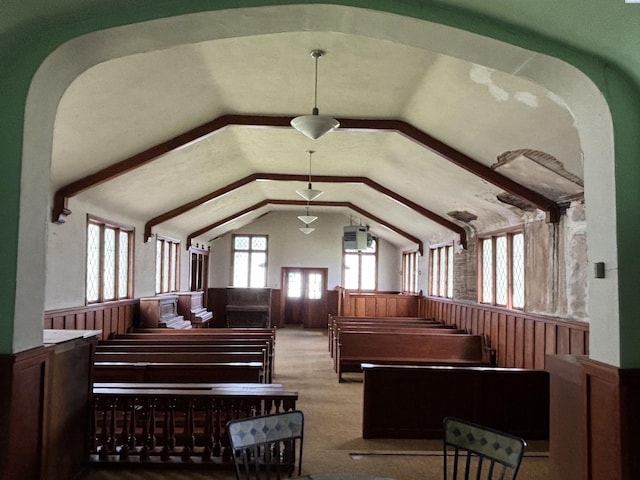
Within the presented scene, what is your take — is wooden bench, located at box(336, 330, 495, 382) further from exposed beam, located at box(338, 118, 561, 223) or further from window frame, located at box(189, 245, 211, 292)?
window frame, located at box(189, 245, 211, 292)

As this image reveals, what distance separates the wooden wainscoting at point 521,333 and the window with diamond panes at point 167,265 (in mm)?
6150

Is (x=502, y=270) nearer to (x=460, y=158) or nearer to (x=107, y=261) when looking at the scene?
(x=460, y=158)

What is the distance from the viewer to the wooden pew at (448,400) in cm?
519

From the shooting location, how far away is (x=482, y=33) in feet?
9.04

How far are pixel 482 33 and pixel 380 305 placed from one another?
36.4 feet

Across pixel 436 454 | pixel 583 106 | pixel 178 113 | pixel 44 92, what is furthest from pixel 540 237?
pixel 44 92

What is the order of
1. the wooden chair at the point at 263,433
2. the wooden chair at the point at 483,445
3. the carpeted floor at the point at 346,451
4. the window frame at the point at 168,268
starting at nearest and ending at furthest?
the wooden chair at the point at 483,445
the wooden chair at the point at 263,433
the carpeted floor at the point at 346,451
the window frame at the point at 168,268

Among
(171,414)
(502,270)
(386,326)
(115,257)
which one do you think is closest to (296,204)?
(386,326)

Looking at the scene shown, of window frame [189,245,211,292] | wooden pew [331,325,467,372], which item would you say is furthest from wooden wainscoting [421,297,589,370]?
window frame [189,245,211,292]

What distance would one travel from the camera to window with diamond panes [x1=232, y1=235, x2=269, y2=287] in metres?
16.5

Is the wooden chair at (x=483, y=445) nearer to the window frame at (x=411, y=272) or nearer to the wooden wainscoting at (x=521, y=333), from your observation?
the wooden wainscoting at (x=521, y=333)

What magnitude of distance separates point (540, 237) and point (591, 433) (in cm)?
445

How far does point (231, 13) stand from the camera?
2.76m

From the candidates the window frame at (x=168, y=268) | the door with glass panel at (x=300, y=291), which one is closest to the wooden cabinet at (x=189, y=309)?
the window frame at (x=168, y=268)
